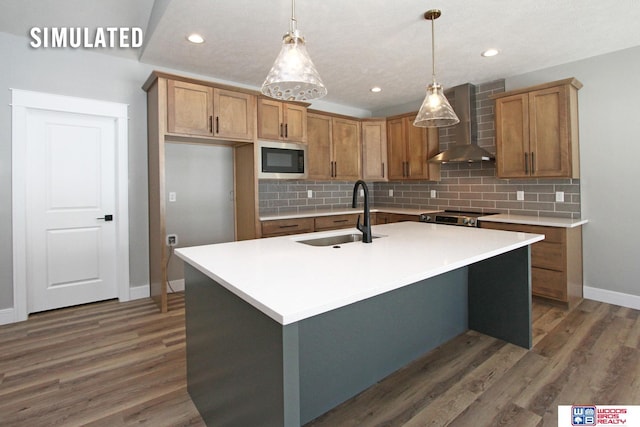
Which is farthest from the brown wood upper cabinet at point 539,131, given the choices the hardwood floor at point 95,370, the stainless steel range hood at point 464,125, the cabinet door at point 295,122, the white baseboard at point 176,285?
the white baseboard at point 176,285

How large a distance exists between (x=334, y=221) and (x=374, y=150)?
145 centimetres

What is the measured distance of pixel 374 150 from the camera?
520cm

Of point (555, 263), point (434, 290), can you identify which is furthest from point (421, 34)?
point (555, 263)

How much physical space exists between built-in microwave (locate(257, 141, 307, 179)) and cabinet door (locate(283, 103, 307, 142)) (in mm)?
93

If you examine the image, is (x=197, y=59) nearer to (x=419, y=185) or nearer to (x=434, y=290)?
(x=434, y=290)

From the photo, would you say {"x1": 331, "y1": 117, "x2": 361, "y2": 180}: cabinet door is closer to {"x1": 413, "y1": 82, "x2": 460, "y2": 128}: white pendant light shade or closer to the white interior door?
{"x1": 413, "y1": 82, "x2": 460, "y2": 128}: white pendant light shade

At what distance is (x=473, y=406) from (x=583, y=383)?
0.74m

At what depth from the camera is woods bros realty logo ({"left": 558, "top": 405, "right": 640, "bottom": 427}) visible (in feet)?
5.60

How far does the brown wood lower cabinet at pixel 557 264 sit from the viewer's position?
319cm

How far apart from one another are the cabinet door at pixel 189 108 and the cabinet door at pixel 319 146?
4.79 feet

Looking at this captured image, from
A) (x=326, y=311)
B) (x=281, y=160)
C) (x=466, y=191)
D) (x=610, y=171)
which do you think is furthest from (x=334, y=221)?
(x=326, y=311)

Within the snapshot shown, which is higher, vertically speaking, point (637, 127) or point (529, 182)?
point (637, 127)

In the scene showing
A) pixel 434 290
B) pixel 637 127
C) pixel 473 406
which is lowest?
pixel 473 406

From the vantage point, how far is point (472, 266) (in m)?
2.72
